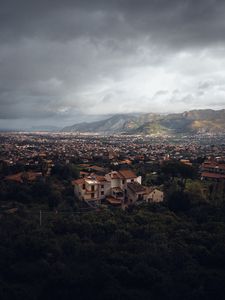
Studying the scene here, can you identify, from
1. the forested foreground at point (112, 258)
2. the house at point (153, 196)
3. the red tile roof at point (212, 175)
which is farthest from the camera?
the red tile roof at point (212, 175)

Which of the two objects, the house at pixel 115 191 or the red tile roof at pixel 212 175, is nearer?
the house at pixel 115 191

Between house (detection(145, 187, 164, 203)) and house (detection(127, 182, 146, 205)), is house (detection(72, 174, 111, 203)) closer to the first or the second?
house (detection(127, 182, 146, 205))

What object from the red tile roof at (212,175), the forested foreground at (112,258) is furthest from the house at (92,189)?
the red tile roof at (212,175)

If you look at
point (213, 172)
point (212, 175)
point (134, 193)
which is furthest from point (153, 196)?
point (213, 172)

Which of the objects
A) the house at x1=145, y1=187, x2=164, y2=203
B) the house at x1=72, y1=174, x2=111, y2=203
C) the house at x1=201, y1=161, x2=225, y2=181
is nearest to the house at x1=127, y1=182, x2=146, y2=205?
the house at x1=145, y1=187, x2=164, y2=203

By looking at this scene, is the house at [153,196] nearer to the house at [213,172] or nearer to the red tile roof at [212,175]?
the house at [213,172]

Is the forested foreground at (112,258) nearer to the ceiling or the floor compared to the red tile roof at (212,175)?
nearer to the floor

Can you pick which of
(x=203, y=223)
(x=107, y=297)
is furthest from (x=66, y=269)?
(x=203, y=223)

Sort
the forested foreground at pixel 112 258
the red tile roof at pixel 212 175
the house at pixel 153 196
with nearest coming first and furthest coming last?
the forested foreground at pixel 112 258 < the house at pixel 153 196 < the red tile roof at pixel 212 175

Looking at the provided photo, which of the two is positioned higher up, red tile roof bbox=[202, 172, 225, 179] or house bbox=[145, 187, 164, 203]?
red tile roof bbox=[202, 172, 225, 179]
